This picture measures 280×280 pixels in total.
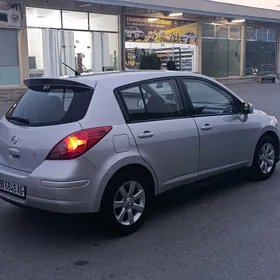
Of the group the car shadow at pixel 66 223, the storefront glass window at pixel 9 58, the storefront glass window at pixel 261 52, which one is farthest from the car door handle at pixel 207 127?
the storefront glass window at pixel 261 52

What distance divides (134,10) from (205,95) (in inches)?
734

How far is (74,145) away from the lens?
12.7 ft

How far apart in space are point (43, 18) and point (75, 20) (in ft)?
5.77

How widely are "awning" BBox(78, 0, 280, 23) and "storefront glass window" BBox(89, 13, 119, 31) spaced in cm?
157

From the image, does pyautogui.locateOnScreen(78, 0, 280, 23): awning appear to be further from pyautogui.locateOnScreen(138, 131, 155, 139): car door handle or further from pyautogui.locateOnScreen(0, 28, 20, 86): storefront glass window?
pyautogui.locateOnScreen(138, 131, 155, 139): car door handle

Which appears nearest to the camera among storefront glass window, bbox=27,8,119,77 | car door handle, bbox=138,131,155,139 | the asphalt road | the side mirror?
the asphalt road

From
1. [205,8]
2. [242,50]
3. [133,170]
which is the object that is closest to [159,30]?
[205,8]

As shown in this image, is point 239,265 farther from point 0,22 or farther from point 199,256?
point 0,22

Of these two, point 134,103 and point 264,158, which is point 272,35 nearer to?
point 264,158

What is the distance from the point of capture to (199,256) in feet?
12.4

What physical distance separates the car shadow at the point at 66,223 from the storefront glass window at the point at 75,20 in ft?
53.7

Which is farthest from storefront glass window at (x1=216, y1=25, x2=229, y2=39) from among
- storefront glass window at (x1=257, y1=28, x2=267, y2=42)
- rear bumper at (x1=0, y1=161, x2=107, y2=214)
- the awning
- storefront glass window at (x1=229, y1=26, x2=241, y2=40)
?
rear bumper at (x1=0, y1=161, x2=107, y2=214)

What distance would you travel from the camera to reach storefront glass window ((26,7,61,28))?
18922 millimetres

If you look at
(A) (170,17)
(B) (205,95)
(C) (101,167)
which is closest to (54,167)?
(C) (101,167)
